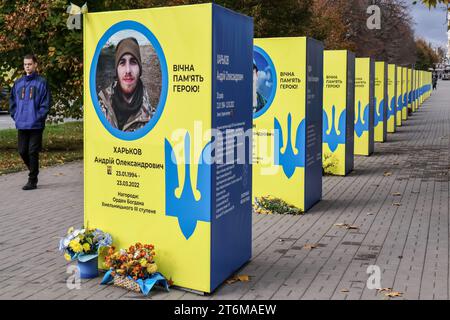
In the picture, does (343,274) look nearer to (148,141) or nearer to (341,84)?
(148,141)

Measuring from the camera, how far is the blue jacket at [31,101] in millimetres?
10305

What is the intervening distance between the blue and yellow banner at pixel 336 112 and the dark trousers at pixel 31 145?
5.50 meters

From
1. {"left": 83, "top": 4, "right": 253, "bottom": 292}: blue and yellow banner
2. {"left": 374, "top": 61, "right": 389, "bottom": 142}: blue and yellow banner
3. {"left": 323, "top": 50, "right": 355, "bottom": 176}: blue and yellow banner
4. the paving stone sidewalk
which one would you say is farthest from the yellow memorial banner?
{"left": 83, "top": 4, "right": 253, "bottom": 292}: blue and yellow banner

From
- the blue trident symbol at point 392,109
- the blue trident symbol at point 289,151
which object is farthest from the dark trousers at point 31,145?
the blue trident symbol at point 392,109

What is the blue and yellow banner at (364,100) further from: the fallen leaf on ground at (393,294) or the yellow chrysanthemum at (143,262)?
the yellow chrysanthemum at (143,262)

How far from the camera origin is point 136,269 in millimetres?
5605

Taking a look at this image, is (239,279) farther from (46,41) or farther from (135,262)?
(46,41)

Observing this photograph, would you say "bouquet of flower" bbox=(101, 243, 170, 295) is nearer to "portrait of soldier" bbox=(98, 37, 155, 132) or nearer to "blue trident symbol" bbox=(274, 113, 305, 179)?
"portrait of soldier" bbox=(98, 37, 155, 132)

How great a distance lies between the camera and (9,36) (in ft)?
47.8

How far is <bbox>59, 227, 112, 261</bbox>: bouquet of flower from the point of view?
19.6 ft

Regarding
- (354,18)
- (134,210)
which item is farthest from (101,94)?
(354,18)

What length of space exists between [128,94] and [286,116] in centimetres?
392

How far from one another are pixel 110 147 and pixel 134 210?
1.96ft

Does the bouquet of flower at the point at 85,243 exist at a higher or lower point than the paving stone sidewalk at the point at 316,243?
higher
